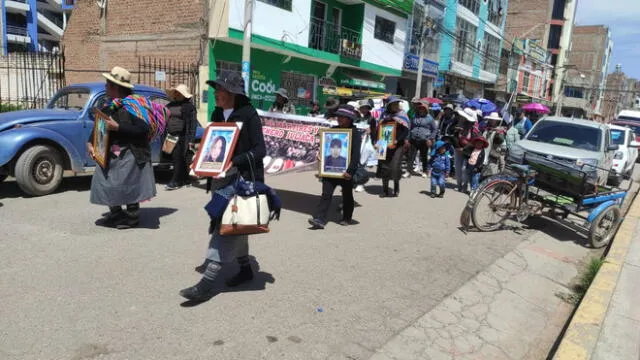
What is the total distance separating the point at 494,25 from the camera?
36906 mm

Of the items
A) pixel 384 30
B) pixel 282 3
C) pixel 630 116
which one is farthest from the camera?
pixel 630 116

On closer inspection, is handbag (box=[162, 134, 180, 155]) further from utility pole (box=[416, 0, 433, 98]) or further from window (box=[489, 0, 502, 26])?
window (box=[489, 0, 502, 26])

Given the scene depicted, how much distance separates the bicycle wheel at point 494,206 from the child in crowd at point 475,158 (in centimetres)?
227

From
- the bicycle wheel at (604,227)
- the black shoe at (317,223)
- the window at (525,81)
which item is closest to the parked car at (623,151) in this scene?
the bicycle wheel at (604,227)

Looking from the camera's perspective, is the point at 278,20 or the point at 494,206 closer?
the point at 494,206

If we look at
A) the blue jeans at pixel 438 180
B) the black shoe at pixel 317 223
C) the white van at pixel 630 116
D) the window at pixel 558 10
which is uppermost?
the window at pixel 558 10

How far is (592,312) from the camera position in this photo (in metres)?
4.08

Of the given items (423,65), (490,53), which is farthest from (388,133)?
(490,53)

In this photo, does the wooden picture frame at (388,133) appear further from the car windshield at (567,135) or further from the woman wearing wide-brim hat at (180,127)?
the car windshield at (567,135)

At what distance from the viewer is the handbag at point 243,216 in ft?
11.6

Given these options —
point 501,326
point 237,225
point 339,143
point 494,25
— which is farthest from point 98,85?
point 494,25

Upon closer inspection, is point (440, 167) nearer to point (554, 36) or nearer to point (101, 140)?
point (101, 140)

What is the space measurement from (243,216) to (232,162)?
46 centimetres

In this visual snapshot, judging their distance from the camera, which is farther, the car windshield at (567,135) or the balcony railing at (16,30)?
the balcony railing at (16,30)
